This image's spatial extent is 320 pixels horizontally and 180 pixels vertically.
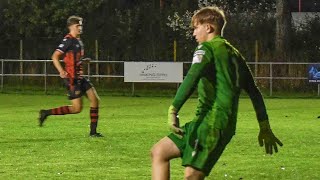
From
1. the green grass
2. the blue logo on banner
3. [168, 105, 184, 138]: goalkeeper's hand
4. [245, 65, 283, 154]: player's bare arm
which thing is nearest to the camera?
[168, 105, 184, 138]: goalkeeper's hand

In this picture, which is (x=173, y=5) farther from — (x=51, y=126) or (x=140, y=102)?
(x=51, y=126)

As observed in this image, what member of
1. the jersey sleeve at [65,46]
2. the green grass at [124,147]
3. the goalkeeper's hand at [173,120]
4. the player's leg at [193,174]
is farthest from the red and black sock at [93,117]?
the goalkeeper's hand at [173,120]

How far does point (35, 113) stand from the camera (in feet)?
83.8

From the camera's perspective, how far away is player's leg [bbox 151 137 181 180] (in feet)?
26.7

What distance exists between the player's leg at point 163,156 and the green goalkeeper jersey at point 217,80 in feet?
1.04

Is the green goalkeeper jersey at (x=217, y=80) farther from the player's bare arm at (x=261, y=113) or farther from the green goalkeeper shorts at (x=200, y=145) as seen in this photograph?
the player's bare arm at (x=261, y=113)

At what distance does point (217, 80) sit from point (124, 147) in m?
8.33

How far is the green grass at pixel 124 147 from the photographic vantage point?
13055mm

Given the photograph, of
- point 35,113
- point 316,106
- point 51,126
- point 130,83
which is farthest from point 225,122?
point 130,83

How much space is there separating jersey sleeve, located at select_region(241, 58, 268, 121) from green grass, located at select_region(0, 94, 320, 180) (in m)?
4.00

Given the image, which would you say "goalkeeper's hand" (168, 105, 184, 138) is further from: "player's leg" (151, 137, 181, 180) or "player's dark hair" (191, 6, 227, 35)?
"player's dark hair" (191, 6, 227, 35)

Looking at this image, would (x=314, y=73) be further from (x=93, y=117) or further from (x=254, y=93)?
(x=254, y=93)

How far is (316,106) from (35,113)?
846cm

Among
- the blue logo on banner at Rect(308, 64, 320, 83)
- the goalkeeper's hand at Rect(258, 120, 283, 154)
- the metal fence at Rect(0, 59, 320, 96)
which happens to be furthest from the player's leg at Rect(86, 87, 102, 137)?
the blue logo on banner at Rect(308, 64, 320, 83)
